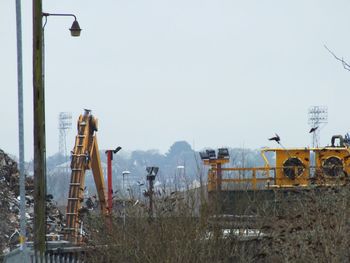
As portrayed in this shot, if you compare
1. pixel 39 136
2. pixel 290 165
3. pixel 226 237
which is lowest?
pixel 226 237

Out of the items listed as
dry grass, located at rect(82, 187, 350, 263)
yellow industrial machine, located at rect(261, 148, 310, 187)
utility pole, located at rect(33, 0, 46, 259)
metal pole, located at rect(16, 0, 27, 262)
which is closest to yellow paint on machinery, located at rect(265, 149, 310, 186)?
yellow industrial machine, located at rect(261, 148, 310, 187)

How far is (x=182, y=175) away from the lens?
79.4ft

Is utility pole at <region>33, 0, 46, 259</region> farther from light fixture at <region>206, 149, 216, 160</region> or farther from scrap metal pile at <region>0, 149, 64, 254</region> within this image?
light fixture at <region>206, 149, 216, 160</region>

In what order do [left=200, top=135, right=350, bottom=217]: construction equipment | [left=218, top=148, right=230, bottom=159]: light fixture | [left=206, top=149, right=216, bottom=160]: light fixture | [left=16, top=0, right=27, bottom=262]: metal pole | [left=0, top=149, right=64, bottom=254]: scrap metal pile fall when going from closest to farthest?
[left=16, top=0, right=27, bottom=262]: metal pole < [left=200, top=135, right=350, bottom=217]: construction equipment < [left=0, top=149, right=64, bottom=254]: scrap metal pile < [left=218, top=148, right=230, bottom=159]: light fixture < [left=206, top=149, right=216, bottom=160]: light fixture

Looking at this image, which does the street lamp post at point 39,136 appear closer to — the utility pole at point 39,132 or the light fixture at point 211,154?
the utility pole at point 39,132

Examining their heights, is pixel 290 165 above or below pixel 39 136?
below

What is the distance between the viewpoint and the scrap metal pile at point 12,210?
32375mm

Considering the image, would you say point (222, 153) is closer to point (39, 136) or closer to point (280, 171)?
point (280, 171)

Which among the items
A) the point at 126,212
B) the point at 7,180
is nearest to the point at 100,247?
the point at 126,212

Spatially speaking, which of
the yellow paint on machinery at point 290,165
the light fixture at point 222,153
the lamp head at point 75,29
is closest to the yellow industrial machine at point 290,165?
the yellow paint on machinery at point 290,165

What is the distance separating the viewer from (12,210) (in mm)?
36750

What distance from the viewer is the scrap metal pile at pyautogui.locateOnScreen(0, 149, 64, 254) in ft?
106

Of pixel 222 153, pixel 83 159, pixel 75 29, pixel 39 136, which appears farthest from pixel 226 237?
pixel 222 153

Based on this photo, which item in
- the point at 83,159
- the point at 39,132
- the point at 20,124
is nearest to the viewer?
the point at 20,124
